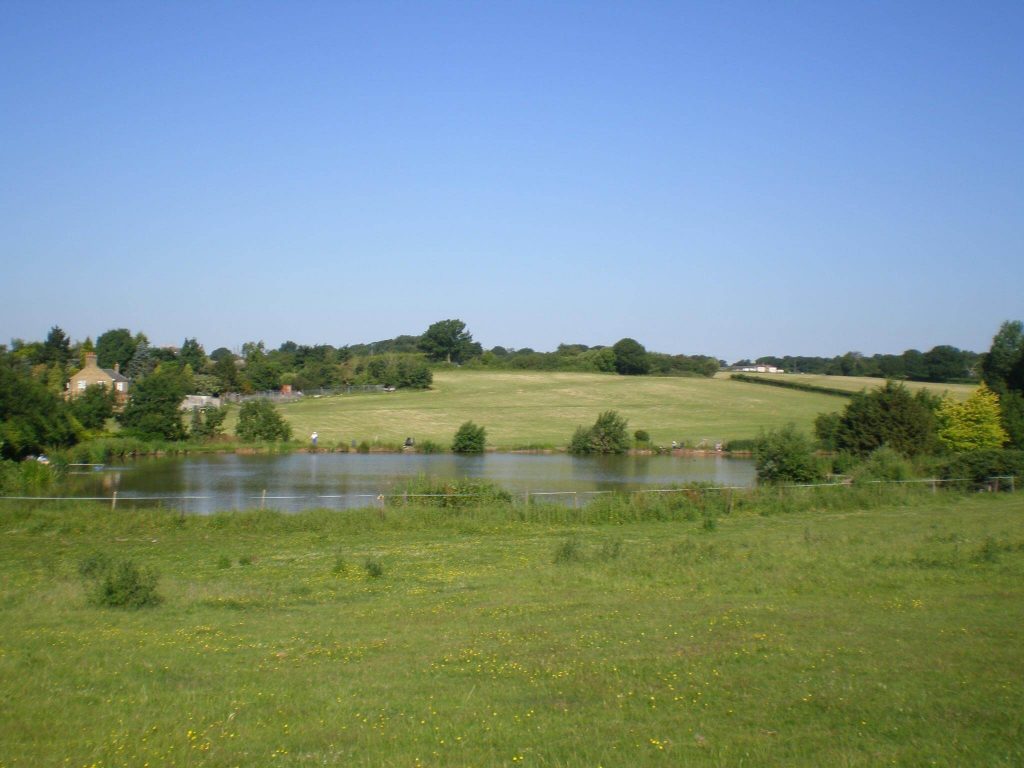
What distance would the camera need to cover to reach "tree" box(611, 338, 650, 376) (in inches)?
5074

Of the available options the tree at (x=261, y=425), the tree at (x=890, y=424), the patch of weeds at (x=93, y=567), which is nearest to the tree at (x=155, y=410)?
the tree at (x=261, y=425)

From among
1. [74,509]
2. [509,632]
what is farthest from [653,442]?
[509,632]

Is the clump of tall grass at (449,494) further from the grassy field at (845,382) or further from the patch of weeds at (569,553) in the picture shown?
the grassy field at (845,382)

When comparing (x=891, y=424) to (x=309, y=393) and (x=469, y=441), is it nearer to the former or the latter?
(x=469, y=441)

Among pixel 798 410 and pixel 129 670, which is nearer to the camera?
pixel 129 670

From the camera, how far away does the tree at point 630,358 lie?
128875 mm

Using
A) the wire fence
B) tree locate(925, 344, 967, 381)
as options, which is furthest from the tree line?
the wire fence

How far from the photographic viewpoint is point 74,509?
1250 inches

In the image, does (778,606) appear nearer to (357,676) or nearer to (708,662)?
(708,662)

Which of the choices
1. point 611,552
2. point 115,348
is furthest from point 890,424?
point 115,348

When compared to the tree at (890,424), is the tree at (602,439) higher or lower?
lower

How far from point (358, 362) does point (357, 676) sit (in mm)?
120650

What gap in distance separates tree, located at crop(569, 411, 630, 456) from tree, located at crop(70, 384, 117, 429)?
40.7 metres

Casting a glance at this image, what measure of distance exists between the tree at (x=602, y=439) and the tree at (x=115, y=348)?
95740 millimetres
